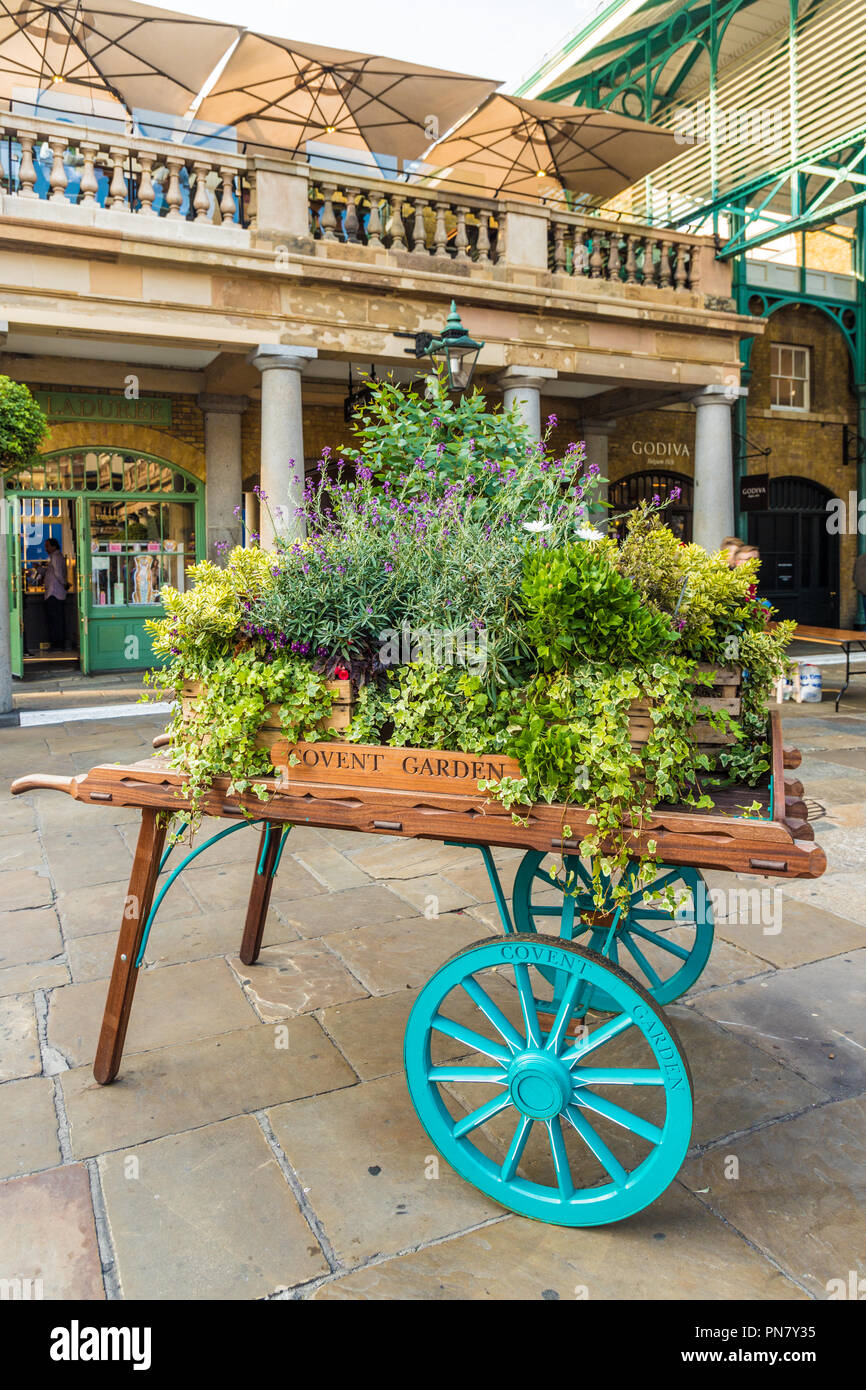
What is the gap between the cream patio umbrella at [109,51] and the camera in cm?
887

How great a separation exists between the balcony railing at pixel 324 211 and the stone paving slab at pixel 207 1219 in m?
8.66

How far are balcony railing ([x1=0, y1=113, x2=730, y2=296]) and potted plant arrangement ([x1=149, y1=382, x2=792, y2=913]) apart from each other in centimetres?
796

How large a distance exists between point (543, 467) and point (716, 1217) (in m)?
2.03

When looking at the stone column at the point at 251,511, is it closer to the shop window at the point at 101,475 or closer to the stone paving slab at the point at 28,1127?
the shop window at the point at 101,475

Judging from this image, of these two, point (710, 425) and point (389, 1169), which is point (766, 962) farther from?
point (710, 425)

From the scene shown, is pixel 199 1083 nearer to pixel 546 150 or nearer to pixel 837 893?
pixel 837 893

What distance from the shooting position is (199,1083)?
260 centimetres

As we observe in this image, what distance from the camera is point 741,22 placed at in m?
13.0

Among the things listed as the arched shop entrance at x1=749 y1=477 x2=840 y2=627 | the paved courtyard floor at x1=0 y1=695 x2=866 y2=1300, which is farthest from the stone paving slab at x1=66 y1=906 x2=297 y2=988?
the arched shop entrance at x1=749 y1=477 x2=840 y2=627

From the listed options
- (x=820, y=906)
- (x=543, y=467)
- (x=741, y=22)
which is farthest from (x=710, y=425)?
(x=543, y=467)

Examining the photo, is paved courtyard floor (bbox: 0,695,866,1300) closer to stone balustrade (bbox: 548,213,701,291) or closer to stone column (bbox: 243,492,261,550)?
stone balustrade (bbox: 548,213,701,291)

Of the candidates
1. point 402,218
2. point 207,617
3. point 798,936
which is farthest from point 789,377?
point 207,617

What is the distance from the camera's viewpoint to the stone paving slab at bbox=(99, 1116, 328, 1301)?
6.10ft

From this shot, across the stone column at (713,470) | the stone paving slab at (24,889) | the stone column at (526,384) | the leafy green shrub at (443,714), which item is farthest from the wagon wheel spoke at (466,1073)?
the stone column at (713,470)
